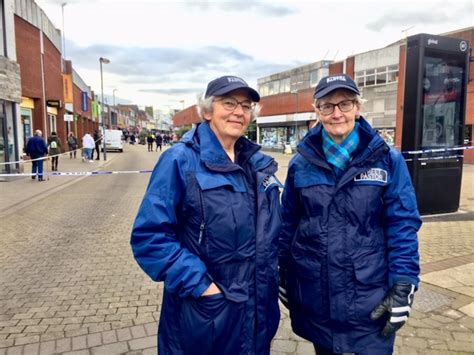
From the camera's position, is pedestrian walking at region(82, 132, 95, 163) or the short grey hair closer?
the short grey hair

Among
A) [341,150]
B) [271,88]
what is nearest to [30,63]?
[341,150]

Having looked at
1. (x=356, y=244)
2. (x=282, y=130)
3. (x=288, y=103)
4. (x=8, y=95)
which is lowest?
(x=356, y=244)

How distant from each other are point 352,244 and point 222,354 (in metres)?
0.81

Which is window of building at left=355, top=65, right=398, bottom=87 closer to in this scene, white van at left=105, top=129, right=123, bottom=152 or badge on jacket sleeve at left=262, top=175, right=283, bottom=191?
white van at left=105, top=129, right=123, bottom=152

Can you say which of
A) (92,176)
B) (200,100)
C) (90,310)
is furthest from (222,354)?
(92,176)

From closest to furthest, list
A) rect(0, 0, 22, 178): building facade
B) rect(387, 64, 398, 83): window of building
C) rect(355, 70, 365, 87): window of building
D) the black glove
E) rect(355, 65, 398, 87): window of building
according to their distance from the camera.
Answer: the black glove, rect(0, 0, 22, 178): building facade, rect(387, 64, 398, 83): window of building, rect(355, 65, 398, 87): window of building, rect(355, 70, 365, 87): window of building

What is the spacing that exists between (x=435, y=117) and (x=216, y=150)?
7.19 m

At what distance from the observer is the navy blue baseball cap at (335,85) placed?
208 cm

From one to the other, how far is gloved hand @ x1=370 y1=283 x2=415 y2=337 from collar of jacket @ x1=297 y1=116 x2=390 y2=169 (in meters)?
0.64

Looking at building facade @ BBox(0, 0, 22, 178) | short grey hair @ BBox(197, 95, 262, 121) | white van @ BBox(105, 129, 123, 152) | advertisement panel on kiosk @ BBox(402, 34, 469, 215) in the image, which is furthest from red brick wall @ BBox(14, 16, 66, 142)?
short grey hair @ BBox(197, 95, 262, 121)

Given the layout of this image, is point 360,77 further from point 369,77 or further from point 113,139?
point 113,139

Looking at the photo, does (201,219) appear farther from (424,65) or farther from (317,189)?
(424,65)

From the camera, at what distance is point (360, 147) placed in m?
2.11

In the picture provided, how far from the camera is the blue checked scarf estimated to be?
2.07 metres
